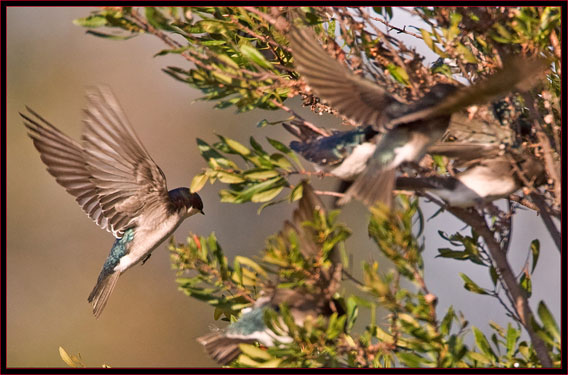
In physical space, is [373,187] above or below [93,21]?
below

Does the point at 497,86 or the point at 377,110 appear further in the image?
the point at 377,110

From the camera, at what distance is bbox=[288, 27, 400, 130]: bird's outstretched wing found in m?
2.30

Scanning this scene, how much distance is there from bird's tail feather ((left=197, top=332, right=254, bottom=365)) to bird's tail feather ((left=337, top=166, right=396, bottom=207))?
2.30 ft

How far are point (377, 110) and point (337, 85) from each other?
144mm

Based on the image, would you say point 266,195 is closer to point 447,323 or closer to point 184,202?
point 447,323

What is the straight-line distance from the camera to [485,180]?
7.74 feet

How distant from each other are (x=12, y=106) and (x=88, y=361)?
292cm

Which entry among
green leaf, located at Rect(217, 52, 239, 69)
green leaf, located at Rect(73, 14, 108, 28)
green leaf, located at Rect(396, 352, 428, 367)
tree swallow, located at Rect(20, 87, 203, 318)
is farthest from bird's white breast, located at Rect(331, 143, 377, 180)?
tree swallow, located at Rect(20, 87, 203, 318)

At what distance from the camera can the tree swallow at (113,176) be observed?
3.51 meters

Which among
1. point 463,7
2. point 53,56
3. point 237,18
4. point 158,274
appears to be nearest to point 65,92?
point 53,56

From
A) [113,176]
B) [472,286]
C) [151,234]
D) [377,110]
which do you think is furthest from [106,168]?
[472,286]

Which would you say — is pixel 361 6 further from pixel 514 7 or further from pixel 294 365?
pixel 294 365

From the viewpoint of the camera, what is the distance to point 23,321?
300 inches

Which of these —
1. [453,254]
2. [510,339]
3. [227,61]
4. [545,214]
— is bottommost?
[510,339]
